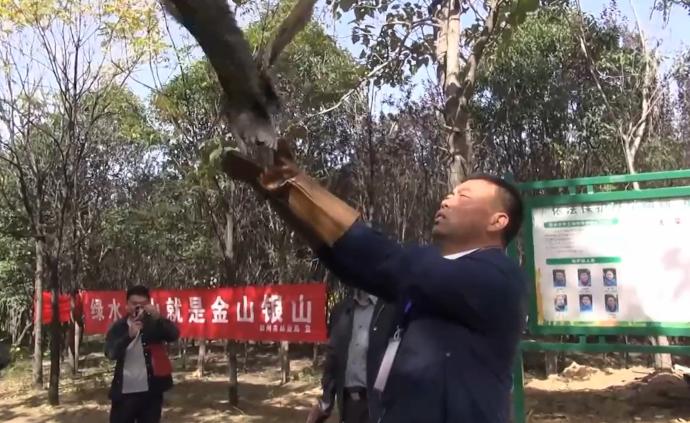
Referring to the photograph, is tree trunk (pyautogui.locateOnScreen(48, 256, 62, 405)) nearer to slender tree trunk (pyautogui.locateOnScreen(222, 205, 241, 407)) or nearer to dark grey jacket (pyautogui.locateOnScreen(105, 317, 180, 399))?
slender tree trunk (pyautogui.locateOnScreen(222, 205, 241, 407))

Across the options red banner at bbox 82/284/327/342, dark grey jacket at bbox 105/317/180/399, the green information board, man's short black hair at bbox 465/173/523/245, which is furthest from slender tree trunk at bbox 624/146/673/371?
man's short black hair at bbox 465/173/523/245

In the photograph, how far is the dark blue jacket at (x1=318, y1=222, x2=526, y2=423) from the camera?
1567 millimetres

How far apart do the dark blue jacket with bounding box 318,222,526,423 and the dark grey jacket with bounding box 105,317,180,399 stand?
4.13 metres

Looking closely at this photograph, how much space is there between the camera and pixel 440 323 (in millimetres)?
1621

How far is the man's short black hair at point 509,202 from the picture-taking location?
178 centimetres

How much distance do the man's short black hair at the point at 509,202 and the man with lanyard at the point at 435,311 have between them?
98 mm

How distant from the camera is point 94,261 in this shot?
61.5ft

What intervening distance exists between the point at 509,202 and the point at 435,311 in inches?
13.6

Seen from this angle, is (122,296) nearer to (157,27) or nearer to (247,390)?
(247,390)

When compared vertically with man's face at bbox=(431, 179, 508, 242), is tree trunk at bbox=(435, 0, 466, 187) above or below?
above

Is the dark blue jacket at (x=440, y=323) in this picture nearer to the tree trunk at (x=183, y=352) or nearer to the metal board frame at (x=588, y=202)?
the metal board frame at (x=588, y=202)

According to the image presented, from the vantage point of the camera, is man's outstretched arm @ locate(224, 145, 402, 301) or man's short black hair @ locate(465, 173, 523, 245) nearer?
man's outstretched arm @ locate(224, 145, 402, 301)

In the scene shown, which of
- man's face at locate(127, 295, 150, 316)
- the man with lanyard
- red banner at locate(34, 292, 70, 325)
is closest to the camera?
the man with lanyard

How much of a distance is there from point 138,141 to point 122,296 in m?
7.98
